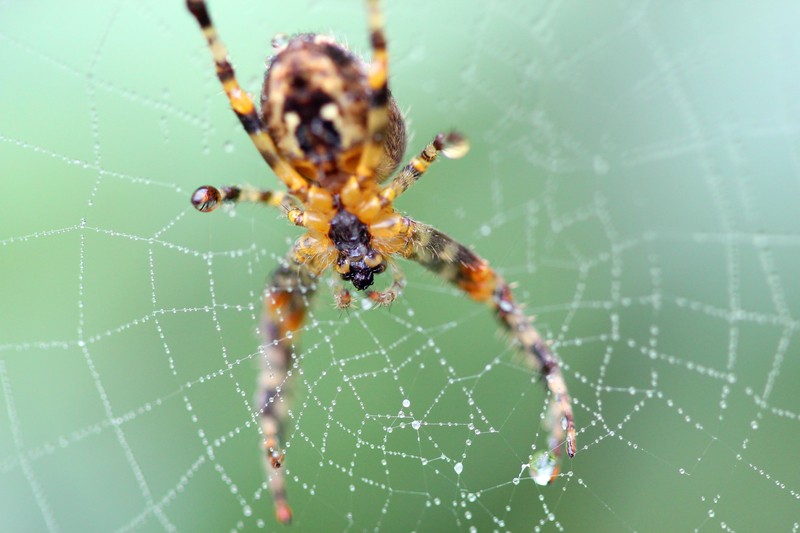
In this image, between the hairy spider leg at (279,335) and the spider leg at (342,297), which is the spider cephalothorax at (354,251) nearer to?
the spider leg at (342,297)

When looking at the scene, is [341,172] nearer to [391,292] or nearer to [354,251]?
[354,251]

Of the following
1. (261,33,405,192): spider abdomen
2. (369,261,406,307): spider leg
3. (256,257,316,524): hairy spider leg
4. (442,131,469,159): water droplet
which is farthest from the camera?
(256,257,316,524): hairy spider leg

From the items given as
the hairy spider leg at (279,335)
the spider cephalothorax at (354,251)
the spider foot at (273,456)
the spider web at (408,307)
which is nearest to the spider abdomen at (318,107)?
the spider cephalothorax at (354,251)

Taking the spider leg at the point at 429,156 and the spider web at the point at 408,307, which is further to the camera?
the spider web at the point at 408,307

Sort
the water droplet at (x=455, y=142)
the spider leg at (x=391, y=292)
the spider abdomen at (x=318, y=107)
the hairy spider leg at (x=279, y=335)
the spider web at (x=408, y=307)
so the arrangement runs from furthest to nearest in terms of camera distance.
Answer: the spider web at (x=408, y=307)
the hairy spider leg at (x=279, y=335)
the spider leg at (x=391, y=292)
the water droplet at (x=455, y=142)
the spider abdomen at (x=318, y=107)

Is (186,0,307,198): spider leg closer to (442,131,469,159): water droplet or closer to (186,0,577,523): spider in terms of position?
(186,0,577,523): spider

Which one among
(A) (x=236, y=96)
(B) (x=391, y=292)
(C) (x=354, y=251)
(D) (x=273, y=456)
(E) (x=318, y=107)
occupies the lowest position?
(D) (x=273, y=456)

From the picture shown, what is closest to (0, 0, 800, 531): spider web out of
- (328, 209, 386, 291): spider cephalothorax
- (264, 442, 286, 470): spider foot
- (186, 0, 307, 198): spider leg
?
(264, 442, 286, 470): spider foot

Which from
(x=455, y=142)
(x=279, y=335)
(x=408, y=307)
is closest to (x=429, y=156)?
(x=455, y=142)
